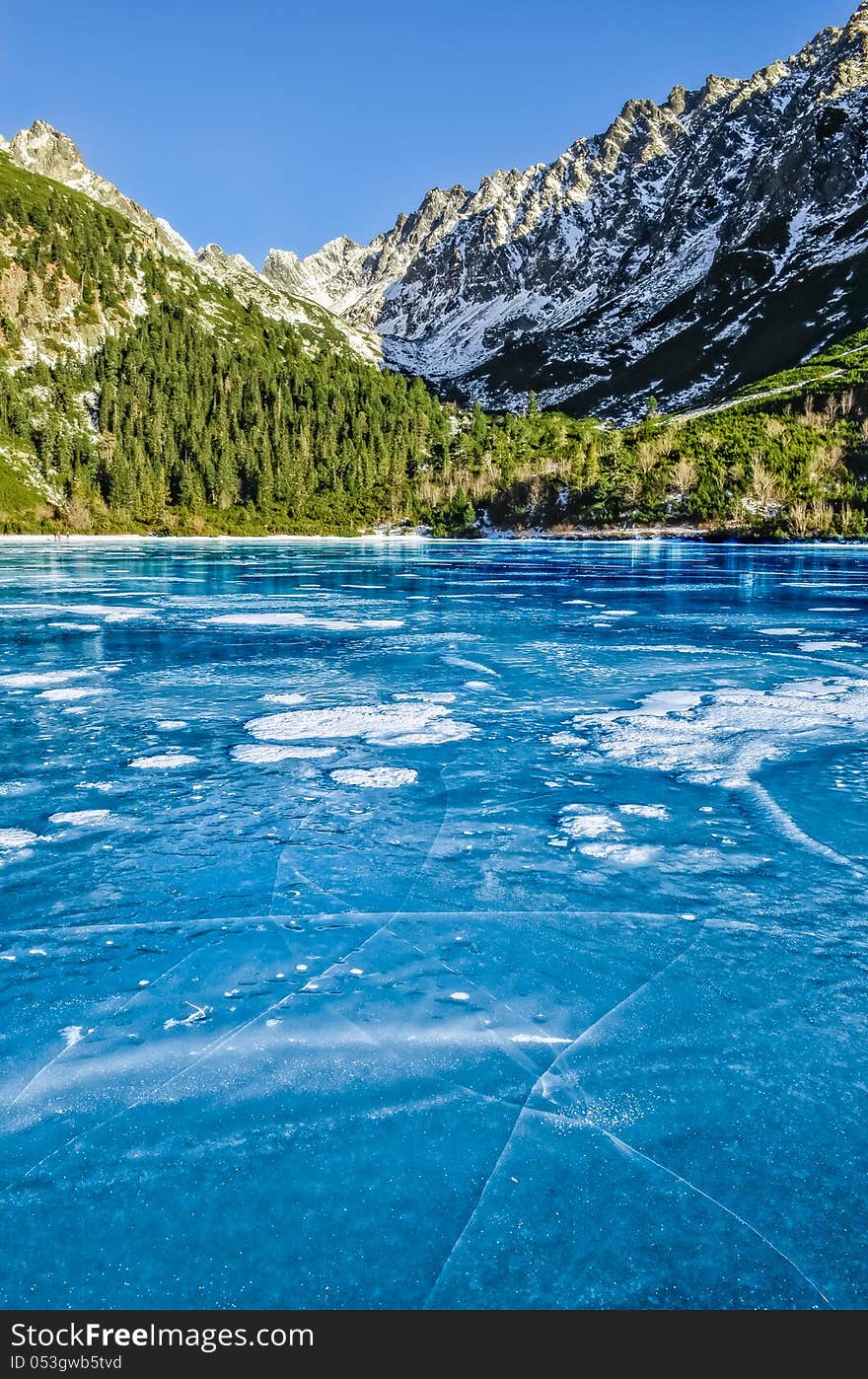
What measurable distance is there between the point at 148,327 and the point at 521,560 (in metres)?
146

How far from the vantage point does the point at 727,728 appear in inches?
446

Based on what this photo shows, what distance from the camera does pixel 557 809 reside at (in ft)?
27.4

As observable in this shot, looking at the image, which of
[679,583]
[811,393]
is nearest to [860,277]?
[811,393]

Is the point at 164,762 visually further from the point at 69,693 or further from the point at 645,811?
the point at 645,811

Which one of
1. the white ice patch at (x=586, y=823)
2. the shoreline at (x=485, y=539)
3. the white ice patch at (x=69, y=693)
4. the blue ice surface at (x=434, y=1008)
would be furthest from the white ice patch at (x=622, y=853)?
the shoreline at (x=485, y=539)

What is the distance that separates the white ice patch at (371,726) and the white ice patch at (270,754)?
1.44ft

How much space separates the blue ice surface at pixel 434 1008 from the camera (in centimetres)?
330

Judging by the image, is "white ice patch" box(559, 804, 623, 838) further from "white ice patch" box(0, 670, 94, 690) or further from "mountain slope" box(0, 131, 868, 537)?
"mountain slope" box(0, 131, 868, 537)

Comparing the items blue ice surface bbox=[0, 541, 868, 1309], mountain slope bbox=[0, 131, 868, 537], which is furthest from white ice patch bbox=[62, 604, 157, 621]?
mountain slope bbox=[0, 131, 868, 537]

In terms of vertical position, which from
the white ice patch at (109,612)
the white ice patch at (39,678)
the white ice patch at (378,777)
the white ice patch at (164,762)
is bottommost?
the white ice patch at (378,777)

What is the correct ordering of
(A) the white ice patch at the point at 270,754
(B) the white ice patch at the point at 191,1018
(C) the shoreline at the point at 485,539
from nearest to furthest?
(B) the white ice patch at the point at 191,1018, (A) the white ice patch at the point at 270,754, (C) the shoreline at the point at 485,539

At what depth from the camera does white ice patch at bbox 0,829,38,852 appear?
7.27 metres

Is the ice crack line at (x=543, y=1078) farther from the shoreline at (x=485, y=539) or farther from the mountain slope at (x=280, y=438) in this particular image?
the mountain slope at (x=280, y=438)
